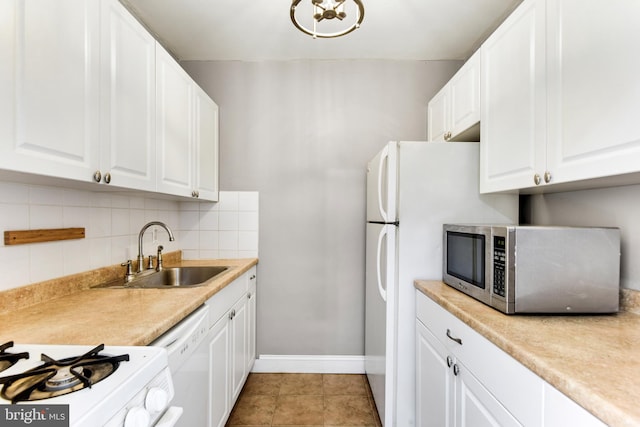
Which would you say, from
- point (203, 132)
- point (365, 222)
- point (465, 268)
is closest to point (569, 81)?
point (465, 268)

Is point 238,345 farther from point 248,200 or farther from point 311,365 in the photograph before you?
point 248,200

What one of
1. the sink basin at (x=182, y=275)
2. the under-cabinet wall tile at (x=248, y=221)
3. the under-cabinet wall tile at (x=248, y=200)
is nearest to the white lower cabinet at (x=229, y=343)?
the sink basin at (x=182, y=275)

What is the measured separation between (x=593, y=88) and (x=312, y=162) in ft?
5.87

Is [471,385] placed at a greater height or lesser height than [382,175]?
lesser

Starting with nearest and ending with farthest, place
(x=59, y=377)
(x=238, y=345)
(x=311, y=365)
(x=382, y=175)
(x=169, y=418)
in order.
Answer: (x=59, y=377), (x=169, y=418), (x=382, y=175), (x=238, y=345), (x=311, y=365)

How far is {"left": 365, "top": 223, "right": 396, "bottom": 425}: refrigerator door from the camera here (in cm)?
172

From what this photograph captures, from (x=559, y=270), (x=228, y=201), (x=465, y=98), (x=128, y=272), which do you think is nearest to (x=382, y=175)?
(x=465, y=98)

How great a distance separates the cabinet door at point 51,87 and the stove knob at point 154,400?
73cm

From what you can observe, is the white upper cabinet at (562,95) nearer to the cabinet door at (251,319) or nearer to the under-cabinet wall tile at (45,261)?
the cabinet door at (251,319)

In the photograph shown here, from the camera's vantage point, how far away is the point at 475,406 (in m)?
1.04

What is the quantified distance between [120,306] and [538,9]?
6.56ft

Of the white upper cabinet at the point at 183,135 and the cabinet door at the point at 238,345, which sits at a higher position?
the white upper cabinet at the point at 183,135

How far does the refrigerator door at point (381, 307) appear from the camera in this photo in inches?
67.7

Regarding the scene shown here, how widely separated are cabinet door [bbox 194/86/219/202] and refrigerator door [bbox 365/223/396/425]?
1.22 meters
